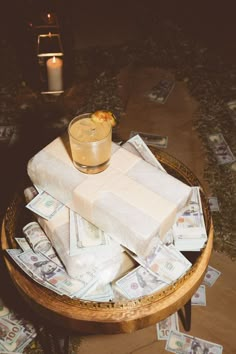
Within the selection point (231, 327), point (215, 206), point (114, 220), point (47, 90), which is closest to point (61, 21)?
point (47, 90)

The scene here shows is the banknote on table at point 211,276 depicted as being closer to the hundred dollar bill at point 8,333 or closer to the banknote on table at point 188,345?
the banknote on table at point 188,345

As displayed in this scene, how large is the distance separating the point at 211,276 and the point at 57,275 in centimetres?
133

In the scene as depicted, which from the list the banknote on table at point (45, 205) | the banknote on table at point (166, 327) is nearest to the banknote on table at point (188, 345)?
the banknote on table at point (166, 327)

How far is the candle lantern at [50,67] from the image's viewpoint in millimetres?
3703

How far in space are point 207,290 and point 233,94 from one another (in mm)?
2238

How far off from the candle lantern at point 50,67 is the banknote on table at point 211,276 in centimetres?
214

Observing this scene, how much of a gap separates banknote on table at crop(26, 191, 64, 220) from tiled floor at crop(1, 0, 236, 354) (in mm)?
1022

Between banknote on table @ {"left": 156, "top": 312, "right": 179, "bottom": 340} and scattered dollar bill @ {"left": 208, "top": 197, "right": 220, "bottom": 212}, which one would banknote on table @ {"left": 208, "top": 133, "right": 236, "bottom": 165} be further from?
banknote on table @ {"left": 156, "top": 312, "right": 179, "bottom": 340}

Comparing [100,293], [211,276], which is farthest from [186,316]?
[100,293]

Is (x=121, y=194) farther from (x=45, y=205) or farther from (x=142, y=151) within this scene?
(x=142, y=151)

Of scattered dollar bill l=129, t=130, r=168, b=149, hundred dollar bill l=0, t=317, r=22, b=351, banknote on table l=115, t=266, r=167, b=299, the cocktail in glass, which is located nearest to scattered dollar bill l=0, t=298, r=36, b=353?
hundred dollar bill l=0, t=317, r=22, b=351

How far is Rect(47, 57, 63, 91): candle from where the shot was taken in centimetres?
370

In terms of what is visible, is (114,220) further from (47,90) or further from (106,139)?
(47,90)

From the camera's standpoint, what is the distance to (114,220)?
1804 mm
